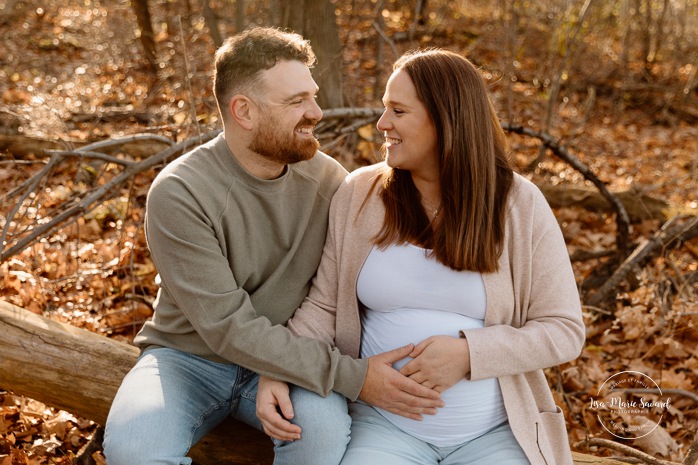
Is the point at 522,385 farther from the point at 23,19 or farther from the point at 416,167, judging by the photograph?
the point at 23,19

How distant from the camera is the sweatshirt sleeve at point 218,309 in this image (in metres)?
2.40

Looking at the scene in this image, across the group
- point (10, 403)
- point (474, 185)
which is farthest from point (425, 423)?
point (10, 403)

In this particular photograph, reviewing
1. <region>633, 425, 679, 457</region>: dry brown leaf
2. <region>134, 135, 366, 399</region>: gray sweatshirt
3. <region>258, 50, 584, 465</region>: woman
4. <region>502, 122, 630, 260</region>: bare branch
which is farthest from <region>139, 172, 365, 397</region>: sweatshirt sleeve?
<region>502, 122, 630, 260</region>: bare branch

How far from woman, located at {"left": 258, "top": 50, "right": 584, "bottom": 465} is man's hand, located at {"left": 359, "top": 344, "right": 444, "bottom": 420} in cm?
4

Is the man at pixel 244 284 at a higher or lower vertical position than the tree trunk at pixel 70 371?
higher

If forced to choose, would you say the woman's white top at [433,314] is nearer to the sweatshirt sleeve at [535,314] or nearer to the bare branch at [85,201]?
the sweatshirt sleeve at [535,314]

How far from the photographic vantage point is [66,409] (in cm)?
296

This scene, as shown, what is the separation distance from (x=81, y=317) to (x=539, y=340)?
2.59 meters

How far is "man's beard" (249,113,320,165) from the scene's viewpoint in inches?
101

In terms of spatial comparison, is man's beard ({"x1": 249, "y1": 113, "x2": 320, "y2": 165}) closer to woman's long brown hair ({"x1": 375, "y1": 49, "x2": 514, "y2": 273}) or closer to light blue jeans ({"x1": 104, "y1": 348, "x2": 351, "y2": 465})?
woman's long brown hair ({"x1": 375, "y1": 49, "x2": 514, "y2": 273})

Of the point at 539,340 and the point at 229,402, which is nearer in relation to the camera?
the point at 539,340

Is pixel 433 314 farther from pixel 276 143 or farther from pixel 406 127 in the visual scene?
pixel 276 143

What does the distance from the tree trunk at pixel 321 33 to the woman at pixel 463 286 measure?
265 centimetres

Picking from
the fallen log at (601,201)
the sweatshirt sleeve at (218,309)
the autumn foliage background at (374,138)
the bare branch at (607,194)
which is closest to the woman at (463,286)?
the sweatshirt sleeve at (218,309)
